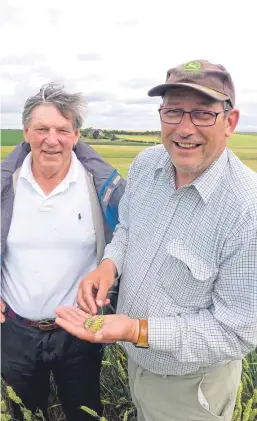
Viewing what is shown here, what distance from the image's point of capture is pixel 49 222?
274cm

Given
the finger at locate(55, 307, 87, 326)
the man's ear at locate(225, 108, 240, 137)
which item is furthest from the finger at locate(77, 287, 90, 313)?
the man's ear at locate(225, 108, 240, 137)

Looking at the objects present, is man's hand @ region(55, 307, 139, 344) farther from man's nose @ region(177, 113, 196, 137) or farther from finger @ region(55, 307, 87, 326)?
man's nose @ region(177, 113, 196, 137)

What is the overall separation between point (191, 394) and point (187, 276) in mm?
633

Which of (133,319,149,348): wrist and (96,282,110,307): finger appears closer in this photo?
(133,319,149,348): wrist

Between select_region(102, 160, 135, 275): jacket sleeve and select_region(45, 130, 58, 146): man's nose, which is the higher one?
select_region(45, 130, 58, 146): man's nose

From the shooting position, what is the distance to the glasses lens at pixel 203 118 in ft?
6.75

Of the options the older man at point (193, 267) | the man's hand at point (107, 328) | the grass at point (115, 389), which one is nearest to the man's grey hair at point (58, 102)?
the older man at point (193, 267)

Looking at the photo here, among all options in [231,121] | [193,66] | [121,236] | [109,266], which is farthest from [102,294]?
[193,66]

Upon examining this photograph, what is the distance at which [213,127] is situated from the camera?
6.75 feet

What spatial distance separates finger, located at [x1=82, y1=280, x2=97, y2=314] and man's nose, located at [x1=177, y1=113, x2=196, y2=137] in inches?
33.7

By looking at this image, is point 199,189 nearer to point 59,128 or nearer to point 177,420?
point 59,128

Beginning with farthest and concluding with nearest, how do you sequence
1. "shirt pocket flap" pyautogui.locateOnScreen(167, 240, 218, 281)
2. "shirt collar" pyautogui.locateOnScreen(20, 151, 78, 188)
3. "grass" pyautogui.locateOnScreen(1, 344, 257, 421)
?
A: "grass" pyautogui.locateOnScreen(1, 344, 257, 421) < "shirt collar" pyautogui.locateOnScreen(20, 151, 78, 188) < "shirt pocket flap" pyautogui.locateOnScreen(167, 240, 218, 281)

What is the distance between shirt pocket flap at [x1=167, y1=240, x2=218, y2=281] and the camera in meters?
2.04

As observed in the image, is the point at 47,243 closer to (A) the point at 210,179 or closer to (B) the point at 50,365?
(B) the point at 50,365
